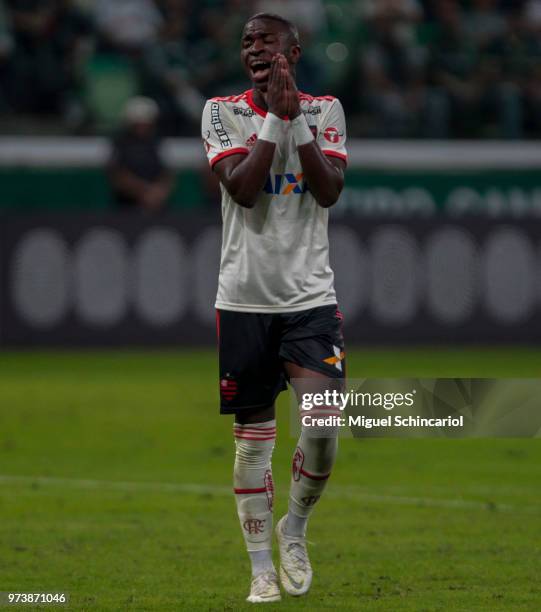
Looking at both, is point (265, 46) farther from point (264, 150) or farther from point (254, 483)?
point (254, 483)

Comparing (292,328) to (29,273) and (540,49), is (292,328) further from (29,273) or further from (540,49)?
(540,49)

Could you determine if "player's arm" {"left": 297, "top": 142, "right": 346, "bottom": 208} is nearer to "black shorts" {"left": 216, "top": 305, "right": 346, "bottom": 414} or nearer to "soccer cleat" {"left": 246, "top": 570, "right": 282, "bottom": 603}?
"black shorts" {"left": 216, "top": 305, "right": 346, "bottom": 414}

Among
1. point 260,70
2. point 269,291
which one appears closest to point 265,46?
point 260,70

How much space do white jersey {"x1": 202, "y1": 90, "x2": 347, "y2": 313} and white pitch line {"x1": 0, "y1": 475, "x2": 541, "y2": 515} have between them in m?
2.54

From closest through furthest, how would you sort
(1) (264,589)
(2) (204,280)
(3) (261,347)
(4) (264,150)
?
(4) (264,150), (1) (264,589), (3) (261,347), (2) (204,280)

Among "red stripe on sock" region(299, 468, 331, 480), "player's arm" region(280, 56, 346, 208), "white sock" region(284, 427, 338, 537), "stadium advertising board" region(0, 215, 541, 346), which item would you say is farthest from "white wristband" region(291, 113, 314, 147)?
"stadium advertising board" region(0, 215, 541, 346)

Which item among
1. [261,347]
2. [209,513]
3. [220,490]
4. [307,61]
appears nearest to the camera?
[261,347]

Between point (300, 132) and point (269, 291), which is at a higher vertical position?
point (300, 132)

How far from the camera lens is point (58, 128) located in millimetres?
19000

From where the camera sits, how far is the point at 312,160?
5.64m

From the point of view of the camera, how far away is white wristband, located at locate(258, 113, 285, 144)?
5.61 metres

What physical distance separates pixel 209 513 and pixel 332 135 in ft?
9.07

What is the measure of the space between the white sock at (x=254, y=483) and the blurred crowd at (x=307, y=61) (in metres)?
13.5

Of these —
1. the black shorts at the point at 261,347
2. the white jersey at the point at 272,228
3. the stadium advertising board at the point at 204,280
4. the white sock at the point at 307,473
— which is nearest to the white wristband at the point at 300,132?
the white jersey at the point at 272,228
